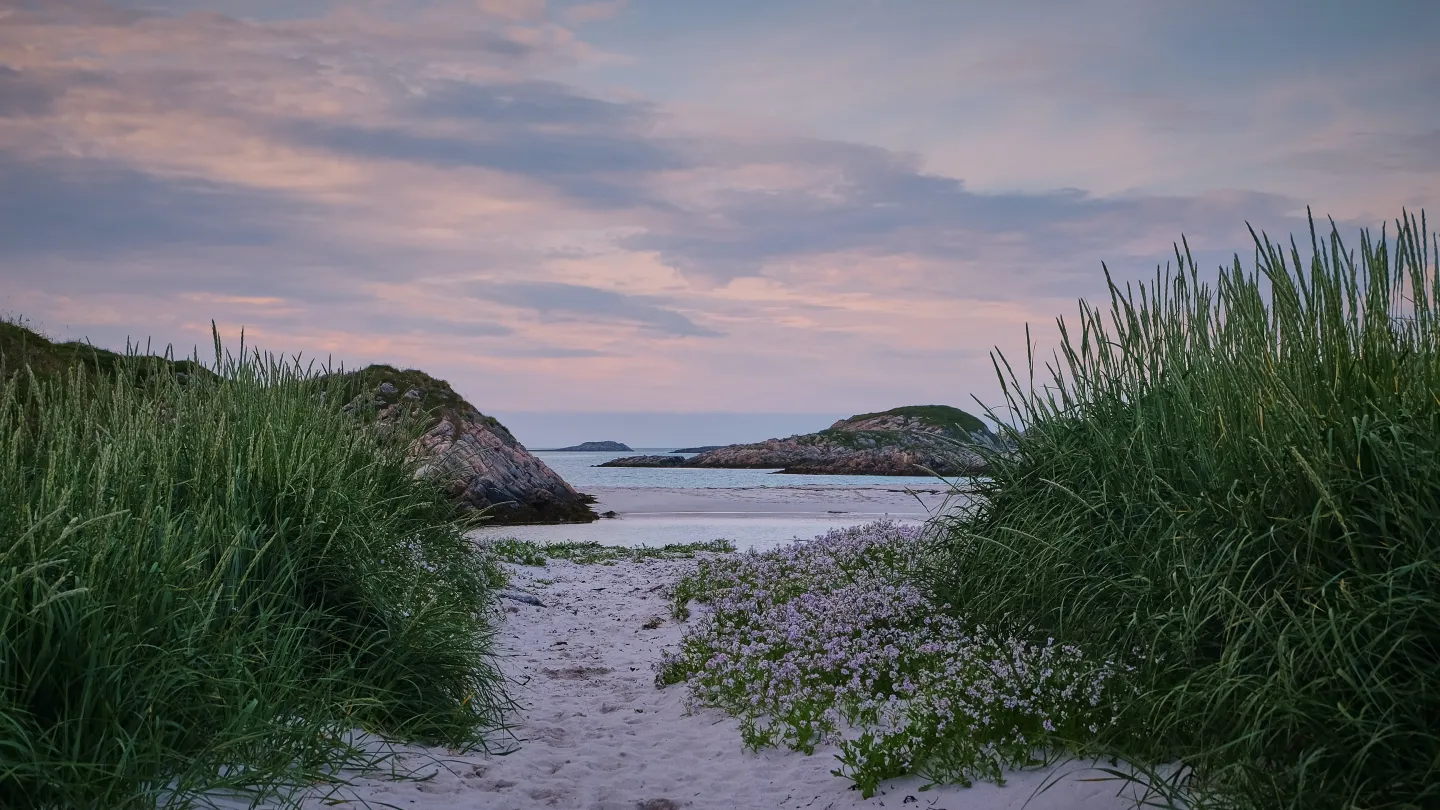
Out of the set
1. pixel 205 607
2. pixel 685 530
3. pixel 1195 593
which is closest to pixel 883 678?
pixel 1195 593

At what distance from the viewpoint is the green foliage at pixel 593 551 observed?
16.1m

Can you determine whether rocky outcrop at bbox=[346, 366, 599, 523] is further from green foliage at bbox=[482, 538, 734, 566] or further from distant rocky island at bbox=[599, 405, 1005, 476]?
distant rocky island at bbox=[599, 405, 1005, 476]

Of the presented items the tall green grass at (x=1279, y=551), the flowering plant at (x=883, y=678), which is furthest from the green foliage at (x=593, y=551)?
Answer: the tall green grass at (x=1279, y=551)

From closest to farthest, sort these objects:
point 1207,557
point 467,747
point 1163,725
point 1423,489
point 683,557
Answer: point 1423,489, point 1163,725, point 1207,557, point 467,747, point 683,557

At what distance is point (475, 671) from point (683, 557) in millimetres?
11549

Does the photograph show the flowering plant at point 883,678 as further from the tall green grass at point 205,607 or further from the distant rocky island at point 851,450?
the distant rocky island at point 851,450

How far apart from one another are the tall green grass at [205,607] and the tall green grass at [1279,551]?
12.6 ft

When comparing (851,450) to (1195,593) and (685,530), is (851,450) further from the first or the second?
(1195,593)

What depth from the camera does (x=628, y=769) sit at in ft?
19.8

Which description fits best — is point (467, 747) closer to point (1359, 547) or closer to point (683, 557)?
point (1359, 547)

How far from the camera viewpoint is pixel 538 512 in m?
27.9

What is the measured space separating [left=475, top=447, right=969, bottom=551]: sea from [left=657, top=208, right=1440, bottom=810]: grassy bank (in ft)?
7.68

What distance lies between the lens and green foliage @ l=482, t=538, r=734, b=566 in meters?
16.1

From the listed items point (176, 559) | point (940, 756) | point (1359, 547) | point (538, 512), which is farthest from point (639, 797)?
point (538, 512)
